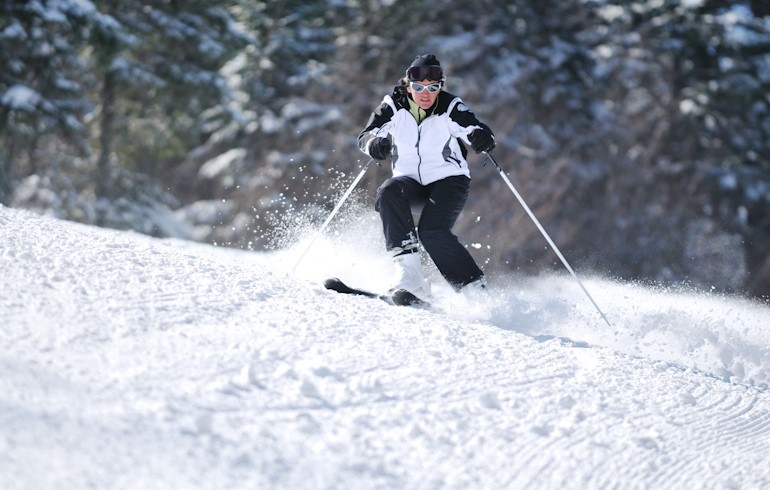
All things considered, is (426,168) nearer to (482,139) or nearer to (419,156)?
(419,156)

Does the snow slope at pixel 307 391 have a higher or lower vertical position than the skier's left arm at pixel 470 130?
lower

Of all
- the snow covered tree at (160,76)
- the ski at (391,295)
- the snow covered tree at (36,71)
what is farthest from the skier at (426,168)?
the snow covered tree at (160,76)

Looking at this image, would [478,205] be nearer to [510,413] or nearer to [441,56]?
[441,56]

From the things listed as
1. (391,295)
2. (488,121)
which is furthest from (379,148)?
(488,121)

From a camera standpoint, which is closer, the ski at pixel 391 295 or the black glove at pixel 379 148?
the ski at pixel 391 295

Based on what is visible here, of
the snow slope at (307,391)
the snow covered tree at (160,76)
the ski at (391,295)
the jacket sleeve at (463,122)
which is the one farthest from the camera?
the snow covered tree at (160,76)

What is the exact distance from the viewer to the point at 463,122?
18.2 feet

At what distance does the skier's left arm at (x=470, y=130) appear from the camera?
5496mm

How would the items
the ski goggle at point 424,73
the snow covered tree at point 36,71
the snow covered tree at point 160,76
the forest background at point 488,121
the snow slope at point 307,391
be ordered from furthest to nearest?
the forest background at point 488,121
the snow covered tree at point 160,76
the snow covered tree at point 36,71
the ski goggle at point 424,73
the snow slope at point 307,391

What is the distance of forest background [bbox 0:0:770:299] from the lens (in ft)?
60.5

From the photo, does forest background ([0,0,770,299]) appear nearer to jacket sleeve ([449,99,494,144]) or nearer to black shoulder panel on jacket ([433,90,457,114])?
black shoulder panel on jacket ([433,90,457,114])

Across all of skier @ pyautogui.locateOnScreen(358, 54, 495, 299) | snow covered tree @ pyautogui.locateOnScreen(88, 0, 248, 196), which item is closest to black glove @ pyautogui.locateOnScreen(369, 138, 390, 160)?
skier @ pyautogui.locateOnScreen(358, 54, 495, 299)

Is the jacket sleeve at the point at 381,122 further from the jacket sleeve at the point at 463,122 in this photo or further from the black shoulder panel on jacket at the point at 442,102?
the jacket sleeve at the point at 463,122

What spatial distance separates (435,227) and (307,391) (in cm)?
237
